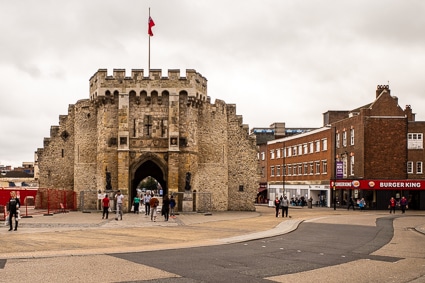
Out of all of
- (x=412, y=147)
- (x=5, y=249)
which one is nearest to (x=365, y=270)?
(x=5, y=249)

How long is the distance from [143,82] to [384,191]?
88.0 feet

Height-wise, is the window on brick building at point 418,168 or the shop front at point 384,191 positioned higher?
the window on brick building at point 418,168

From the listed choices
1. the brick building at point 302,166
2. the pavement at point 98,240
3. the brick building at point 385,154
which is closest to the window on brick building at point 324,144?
the brick building at point 302,166

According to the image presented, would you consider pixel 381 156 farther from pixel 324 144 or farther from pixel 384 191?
pixel 324 144

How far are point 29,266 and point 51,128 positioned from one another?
3565 cm

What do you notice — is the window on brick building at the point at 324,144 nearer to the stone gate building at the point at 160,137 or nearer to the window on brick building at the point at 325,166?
the window on brick building at the point at 325,166

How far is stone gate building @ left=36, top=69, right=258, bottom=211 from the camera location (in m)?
41.4

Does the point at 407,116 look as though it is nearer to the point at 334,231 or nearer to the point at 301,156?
the point at 301,156

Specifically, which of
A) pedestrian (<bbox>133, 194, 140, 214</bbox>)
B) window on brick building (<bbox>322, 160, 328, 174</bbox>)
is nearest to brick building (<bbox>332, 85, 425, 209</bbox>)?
window on brick building (<bbox>322, 160, 328, 174</bbox>)

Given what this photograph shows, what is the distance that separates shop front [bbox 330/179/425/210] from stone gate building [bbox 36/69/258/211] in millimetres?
12798

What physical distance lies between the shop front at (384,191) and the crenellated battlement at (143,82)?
20677 millimetres

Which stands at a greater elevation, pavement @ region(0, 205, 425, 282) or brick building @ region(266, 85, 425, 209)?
brick building @ region(266, 85, 425, 209)

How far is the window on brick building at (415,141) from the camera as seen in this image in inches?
2142

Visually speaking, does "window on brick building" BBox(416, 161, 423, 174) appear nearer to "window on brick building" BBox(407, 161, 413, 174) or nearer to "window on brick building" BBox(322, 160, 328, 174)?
"window on brick building" BBox(407, 161, 413, 174)
